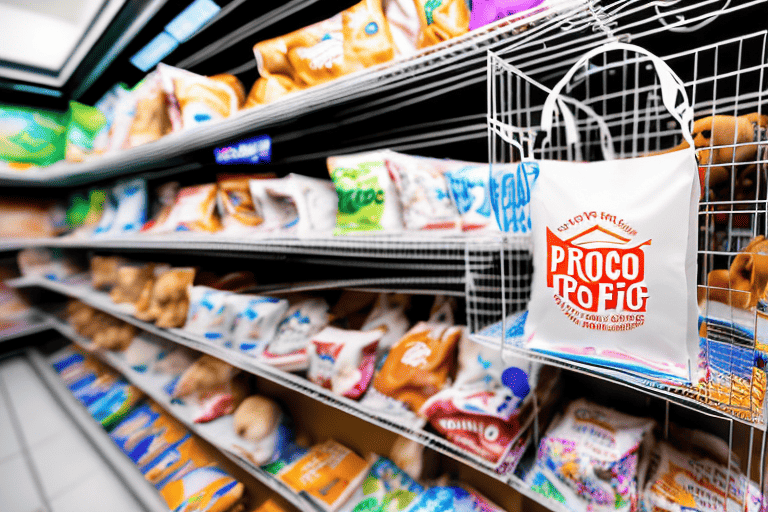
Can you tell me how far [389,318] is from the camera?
1346mm

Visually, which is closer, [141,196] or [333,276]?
[333,276]

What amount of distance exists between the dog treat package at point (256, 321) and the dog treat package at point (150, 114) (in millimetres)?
1011

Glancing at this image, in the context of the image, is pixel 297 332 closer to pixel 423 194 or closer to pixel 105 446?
pixel 423 194

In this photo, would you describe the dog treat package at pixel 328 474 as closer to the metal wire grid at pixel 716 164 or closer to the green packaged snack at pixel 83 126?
the metal wire grid at pixel 716 164

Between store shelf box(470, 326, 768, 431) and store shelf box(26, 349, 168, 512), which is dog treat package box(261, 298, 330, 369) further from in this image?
store shelf box(26, 349, 168, 512)

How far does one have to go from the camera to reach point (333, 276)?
170 cm

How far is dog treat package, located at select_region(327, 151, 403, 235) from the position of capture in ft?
3.43

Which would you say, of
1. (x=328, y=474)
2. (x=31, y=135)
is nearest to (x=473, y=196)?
(x=328, y=474)

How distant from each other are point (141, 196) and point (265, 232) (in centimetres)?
130

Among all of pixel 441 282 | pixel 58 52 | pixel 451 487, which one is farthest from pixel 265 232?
pixel 58 52

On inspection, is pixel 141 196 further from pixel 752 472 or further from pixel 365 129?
pixel 752 472

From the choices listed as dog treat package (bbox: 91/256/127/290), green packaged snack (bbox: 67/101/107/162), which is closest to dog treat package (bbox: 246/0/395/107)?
dog treat package (bbox: 91/256/127/290)

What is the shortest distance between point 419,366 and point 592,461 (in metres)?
0.45

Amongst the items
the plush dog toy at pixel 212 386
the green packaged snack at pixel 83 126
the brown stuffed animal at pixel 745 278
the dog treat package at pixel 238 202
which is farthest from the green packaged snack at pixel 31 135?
the brown stuffed animal at pixel 745 278
